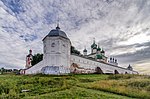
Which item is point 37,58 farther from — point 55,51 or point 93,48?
point 93,48

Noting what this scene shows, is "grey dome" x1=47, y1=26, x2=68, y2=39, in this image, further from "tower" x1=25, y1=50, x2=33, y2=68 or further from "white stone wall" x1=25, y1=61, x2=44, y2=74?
"tower" x1=25, y1=50, x2=33, y2=68

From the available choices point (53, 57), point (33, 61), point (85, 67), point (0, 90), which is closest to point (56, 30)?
point (53, 57)

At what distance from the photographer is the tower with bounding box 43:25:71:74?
39.6 meters

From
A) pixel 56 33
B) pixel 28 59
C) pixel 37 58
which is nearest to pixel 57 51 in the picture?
pixel 56 33

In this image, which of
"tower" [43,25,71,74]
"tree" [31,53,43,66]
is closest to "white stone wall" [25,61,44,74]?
"tower" [43,25,71,74]

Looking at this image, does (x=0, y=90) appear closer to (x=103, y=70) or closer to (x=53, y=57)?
(x=53, y=57)

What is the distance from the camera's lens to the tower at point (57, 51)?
130 feet

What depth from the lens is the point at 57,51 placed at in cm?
4003

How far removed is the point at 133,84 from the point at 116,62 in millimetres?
64474

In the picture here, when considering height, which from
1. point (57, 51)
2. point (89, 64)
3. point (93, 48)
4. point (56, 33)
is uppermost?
point (93, 48)

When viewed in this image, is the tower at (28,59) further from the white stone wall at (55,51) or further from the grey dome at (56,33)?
the grey dome at (56,33)

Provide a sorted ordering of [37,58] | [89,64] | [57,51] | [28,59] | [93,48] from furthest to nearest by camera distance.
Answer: [93,48] → [28,59] → [37,58] → [89,64] → [57,51]

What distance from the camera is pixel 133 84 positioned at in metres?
17.8

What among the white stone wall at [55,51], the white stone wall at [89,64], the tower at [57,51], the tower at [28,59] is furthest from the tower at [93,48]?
the white stone wall at [55,51]
